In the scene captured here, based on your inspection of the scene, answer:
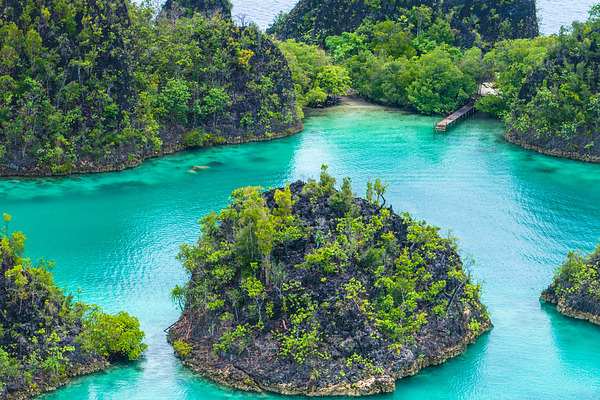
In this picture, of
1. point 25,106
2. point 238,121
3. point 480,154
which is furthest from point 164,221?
point 480,154

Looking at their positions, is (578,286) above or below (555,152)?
below

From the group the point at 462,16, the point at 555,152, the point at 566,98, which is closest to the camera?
the point at 566,98

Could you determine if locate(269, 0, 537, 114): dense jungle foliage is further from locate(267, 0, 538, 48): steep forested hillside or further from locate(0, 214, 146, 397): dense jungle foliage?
locate(0, 214, 146, 397): dense jungle foliage

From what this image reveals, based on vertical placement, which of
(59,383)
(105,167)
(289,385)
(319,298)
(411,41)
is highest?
(411,41)

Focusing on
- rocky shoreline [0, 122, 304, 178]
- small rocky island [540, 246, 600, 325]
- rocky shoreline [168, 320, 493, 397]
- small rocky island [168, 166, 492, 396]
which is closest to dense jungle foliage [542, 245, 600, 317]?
small rocky island [540, 246, 600, 325]

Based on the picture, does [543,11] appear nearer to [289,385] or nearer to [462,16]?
[462,16]

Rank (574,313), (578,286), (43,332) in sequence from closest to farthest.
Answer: (43,332) → (574,313) → (578,286)

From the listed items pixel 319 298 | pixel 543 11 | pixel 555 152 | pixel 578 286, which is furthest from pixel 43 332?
pixel 543 11
